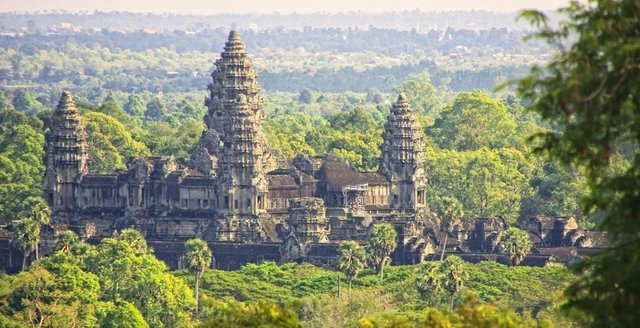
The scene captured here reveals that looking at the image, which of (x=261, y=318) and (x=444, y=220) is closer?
(x=261, y=318)

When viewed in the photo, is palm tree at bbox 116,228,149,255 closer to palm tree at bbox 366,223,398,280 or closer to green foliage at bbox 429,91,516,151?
palm tree at bbox 366,223,398,280

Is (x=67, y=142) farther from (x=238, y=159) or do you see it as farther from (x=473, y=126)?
(x=473, y=126)

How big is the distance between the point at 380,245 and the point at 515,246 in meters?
5.87

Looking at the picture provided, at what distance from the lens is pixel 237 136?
349 feet

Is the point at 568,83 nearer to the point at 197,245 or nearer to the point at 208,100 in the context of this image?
the point at 197,245

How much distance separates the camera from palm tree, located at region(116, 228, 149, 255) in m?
94.9

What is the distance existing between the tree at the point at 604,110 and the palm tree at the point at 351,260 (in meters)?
59.9

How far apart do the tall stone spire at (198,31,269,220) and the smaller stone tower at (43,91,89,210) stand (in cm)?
612

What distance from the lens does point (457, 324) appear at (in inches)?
1351

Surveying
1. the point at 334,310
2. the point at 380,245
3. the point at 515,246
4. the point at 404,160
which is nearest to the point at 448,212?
the point at 515,246

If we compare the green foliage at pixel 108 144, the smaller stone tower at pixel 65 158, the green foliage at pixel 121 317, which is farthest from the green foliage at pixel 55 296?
the green foliage at pixel 108 144

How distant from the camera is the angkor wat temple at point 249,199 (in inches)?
4006

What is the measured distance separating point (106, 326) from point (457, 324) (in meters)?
43.9

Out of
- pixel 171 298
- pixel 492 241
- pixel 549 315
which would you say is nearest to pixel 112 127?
pixel 492 241
